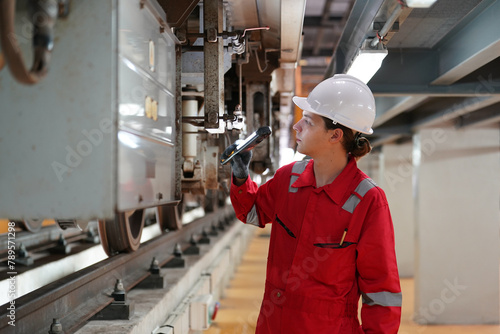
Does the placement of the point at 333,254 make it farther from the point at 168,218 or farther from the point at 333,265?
the point at 168,218

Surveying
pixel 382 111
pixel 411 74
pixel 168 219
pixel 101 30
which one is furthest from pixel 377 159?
pixel 101 30

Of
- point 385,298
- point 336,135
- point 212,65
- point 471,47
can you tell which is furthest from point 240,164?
point 471,47

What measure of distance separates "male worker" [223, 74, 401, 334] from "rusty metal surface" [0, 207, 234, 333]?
1248mm

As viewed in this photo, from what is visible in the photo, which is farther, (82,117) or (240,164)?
(240,164)

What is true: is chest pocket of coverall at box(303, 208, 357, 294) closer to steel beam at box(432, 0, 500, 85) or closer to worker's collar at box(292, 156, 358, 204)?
worker's collar at box(292, 156, 358, 204)

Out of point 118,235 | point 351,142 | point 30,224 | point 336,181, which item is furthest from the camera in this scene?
point 30,224

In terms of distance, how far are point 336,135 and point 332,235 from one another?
480 mm

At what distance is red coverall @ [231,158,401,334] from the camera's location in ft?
7.21

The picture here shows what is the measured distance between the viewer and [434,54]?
4.54 meters

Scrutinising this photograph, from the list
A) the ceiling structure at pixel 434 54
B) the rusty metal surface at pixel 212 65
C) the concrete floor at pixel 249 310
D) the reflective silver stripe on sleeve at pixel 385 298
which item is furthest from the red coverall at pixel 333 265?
the concrete floor at pixel 249 310

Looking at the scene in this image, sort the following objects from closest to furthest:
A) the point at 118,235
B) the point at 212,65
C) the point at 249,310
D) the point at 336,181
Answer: the point at 336,181
the point at 212,65
the point at 118,235
the point at 249,310

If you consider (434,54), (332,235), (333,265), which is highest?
(434,54)

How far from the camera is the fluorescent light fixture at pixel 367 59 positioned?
2.95 meters

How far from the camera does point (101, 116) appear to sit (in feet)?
5.40
